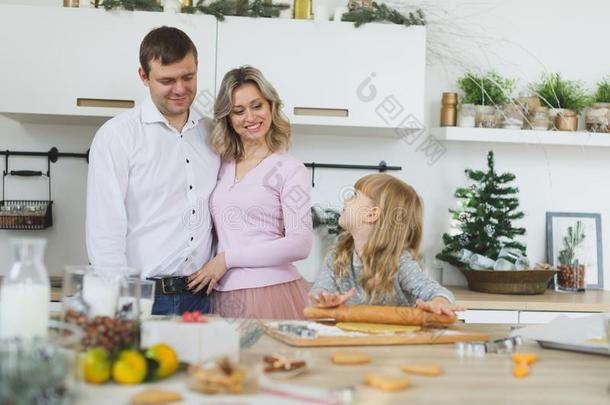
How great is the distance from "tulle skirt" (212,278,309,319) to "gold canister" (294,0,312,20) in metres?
1.25

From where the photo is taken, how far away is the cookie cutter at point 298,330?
164 centimetres

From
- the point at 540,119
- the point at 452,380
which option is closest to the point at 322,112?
the point at 540,119

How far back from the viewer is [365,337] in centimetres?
166

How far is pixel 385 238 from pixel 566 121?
1.57 m

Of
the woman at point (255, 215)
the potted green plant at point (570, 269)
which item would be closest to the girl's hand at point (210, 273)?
the woman at point (255, 215)

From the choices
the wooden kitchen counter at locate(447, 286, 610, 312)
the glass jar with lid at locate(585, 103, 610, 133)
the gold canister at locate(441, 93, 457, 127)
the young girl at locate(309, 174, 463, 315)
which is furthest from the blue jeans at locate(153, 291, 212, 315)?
the glass jar with lid at locate(585, 103, 610, 133)

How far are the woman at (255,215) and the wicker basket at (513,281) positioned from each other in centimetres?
99

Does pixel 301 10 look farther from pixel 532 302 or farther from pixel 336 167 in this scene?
pixel 532 302

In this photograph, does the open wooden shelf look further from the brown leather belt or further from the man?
the brown leather belt

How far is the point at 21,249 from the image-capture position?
49.9 inches

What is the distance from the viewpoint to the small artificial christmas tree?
330 centimetres

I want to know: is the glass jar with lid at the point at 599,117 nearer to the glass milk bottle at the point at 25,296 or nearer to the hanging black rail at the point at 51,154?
the hanging black rail at the point at 51,154

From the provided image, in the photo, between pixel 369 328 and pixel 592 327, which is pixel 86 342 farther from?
pixel 592 327

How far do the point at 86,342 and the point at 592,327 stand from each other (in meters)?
1.16
